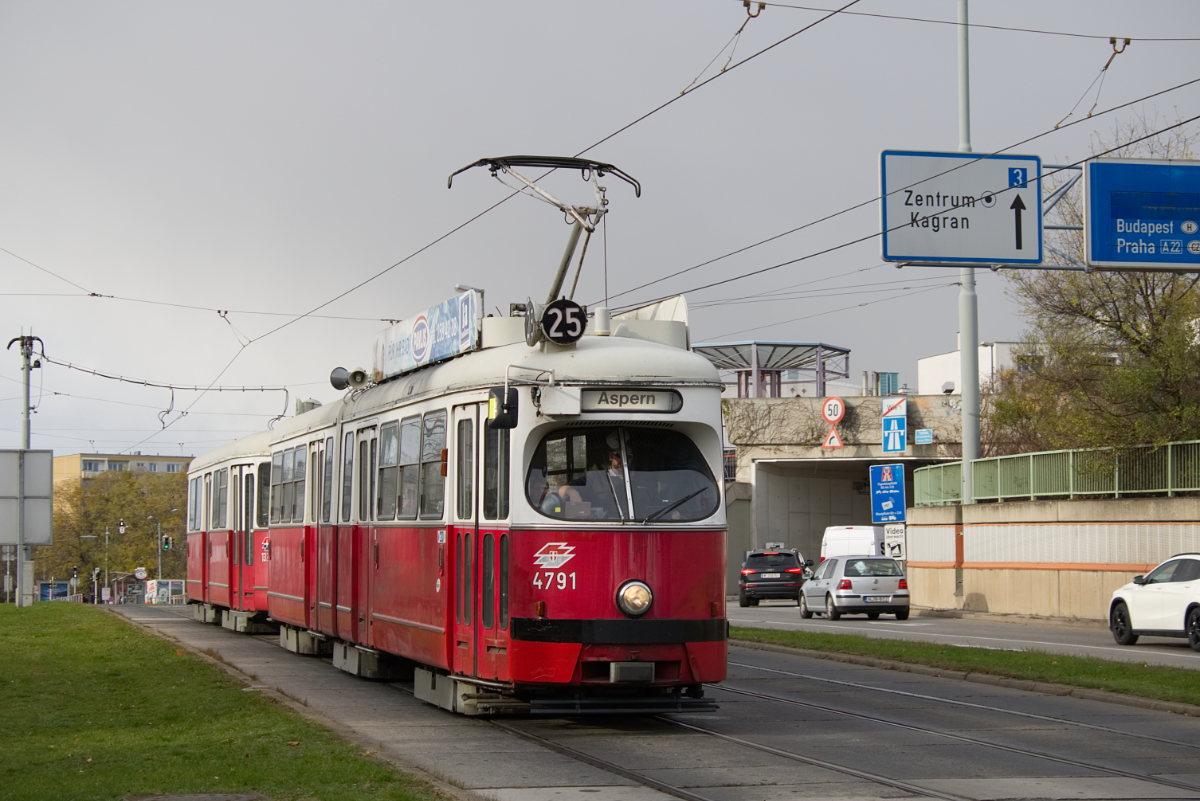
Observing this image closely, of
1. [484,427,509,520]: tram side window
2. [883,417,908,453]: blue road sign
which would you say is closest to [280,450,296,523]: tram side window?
[484,427,509,520]: tram side window

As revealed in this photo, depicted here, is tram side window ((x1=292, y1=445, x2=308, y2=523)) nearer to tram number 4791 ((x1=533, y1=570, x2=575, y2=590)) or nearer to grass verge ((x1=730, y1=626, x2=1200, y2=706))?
grass verge ((x1=730, y1=626, x2=1200, y2=706))

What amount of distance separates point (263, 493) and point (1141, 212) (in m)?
15.0

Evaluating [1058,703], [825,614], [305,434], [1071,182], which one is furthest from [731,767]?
[825,614]

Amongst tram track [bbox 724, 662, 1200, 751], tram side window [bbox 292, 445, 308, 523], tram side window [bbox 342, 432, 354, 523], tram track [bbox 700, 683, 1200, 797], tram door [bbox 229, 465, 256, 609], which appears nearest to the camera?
tram track [bbox 700, 683, 1200, 797]

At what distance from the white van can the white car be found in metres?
22.4

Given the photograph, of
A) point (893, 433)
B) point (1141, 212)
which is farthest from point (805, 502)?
point (1141, 212)

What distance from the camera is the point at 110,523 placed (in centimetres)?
10975

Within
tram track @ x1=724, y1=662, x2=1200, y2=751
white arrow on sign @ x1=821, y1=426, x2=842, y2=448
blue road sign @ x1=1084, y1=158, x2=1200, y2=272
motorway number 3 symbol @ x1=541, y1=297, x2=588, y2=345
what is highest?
blue road sign @ x1=1084, y1=158, x2=1200, y2=272

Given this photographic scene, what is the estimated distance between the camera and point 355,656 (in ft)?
54.9

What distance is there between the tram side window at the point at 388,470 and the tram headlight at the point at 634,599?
150 inches

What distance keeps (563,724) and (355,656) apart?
490 cm

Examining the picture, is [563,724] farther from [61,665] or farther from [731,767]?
[61,665]

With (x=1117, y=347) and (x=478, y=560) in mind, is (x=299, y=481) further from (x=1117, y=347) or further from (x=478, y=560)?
(x=1117, y=347)

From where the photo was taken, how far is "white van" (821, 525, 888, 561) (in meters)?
47.7
